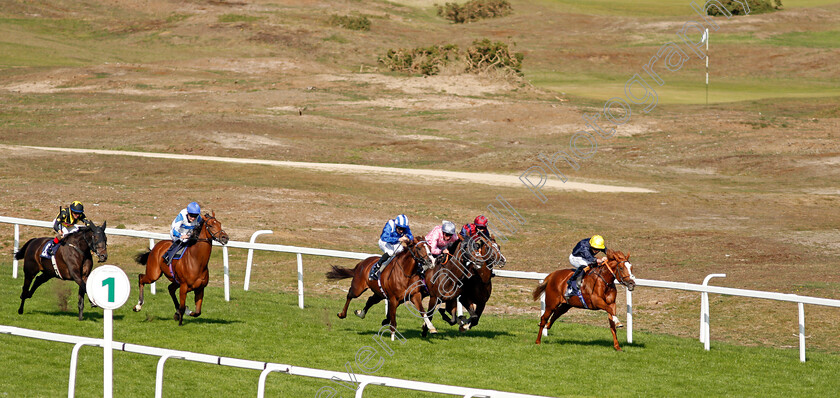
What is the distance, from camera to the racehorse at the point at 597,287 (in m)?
13.3

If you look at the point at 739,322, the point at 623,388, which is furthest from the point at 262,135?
the point at 623,388

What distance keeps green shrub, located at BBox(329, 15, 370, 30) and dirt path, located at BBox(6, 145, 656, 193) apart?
1832 inches

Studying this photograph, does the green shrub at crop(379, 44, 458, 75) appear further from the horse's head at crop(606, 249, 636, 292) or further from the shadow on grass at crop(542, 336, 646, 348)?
the horse's head at crop(606, 249, 636, 292)

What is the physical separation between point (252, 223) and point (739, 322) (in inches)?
559

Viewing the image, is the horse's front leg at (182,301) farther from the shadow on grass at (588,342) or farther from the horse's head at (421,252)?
the shadow on grass at (588,342)

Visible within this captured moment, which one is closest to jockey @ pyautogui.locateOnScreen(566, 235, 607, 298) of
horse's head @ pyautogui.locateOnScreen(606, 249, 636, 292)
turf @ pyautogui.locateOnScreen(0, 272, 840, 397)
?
horse's head @ pyautogui.locateOnScreen(606, 249, 636, 292)

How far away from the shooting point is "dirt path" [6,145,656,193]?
3550 centimetres

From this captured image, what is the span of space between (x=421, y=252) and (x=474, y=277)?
112 cm

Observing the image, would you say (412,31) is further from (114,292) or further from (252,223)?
(114,292)

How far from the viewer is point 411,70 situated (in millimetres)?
63344

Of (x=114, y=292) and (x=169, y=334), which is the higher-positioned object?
(x=114, y=292)

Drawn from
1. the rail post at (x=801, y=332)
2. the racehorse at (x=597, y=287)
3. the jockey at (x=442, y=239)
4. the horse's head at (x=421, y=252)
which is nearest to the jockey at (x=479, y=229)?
the jockey at (x=442, y=239)

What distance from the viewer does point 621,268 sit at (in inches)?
522

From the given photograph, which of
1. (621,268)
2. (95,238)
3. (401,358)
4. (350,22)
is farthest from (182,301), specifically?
(350,22)
